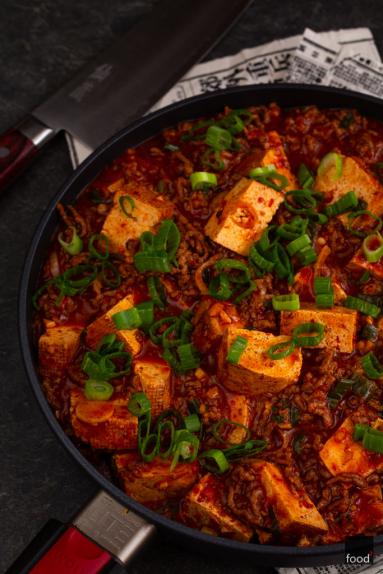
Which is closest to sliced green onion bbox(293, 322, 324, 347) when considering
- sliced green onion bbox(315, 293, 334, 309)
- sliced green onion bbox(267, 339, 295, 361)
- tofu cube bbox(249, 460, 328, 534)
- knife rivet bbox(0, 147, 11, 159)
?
sliced green onion bbox(267, 339, 295, 361)

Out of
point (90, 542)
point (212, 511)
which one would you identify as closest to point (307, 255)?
point (212, 511)

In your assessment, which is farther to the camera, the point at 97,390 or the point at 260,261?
the point at 260,261

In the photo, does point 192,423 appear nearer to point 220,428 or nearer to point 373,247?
point 220,428

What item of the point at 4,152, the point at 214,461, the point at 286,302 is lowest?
the point at 214,461

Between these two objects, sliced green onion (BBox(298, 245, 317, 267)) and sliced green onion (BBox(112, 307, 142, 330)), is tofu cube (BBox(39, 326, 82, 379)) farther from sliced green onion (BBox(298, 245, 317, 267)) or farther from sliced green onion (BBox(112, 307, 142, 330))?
sliced green onion (BBox(298, 245, 317, 267))

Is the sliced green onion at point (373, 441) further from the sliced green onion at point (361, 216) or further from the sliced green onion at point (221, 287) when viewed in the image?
the sliced green onion at point (361, 216)

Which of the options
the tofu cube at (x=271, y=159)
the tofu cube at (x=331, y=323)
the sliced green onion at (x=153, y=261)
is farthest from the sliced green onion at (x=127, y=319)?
the tofu cube at (x=271, y=159)

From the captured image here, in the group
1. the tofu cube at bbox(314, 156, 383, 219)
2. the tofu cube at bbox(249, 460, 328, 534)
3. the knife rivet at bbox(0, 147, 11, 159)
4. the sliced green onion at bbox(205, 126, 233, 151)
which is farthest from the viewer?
the knife rivet at bbox(0, 147, 11, 159)
